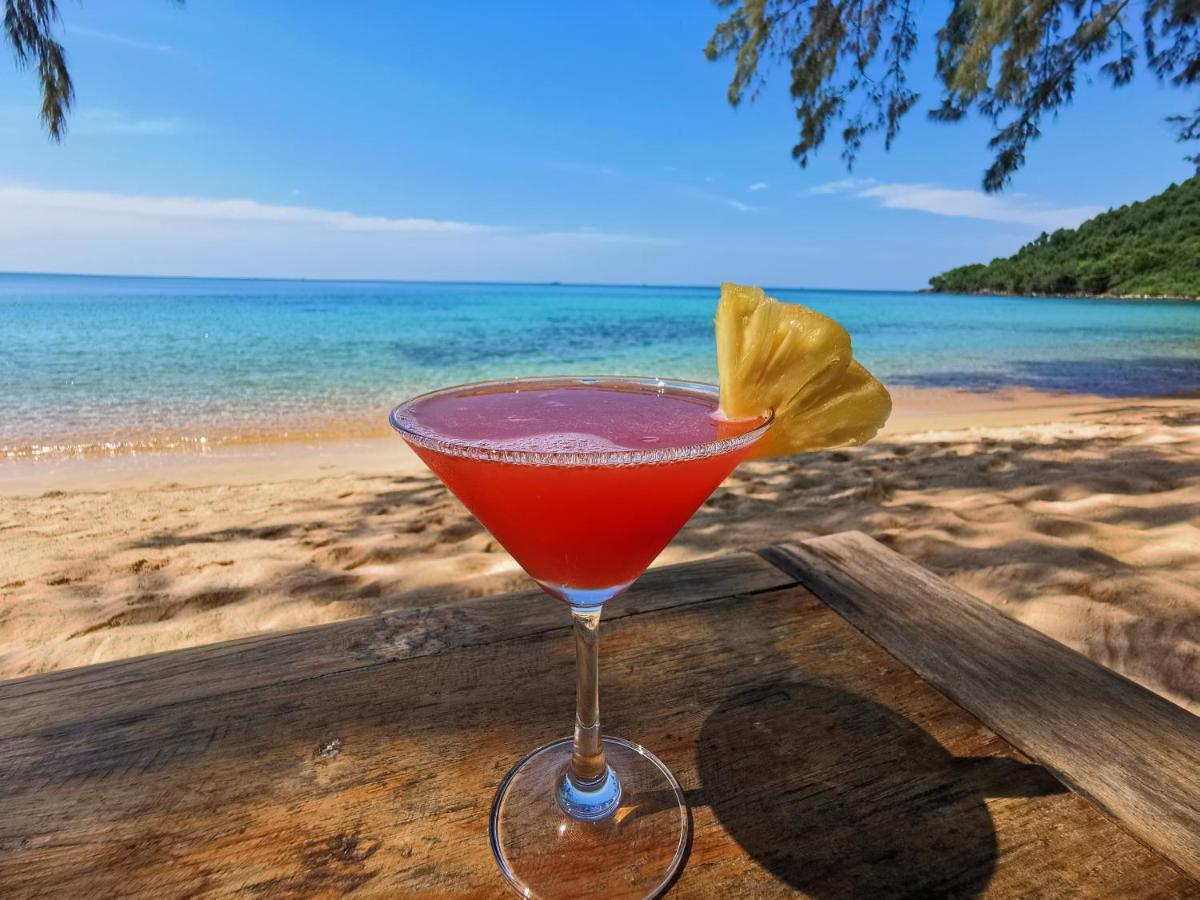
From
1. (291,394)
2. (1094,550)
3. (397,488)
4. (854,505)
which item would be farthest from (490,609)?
(291,394)

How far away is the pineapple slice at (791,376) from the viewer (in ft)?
2.77

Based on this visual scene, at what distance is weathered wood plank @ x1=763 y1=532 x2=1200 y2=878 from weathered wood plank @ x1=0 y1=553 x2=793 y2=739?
183 millimetres

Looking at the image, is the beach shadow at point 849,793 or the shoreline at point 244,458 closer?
the beach shadow at point 849,793

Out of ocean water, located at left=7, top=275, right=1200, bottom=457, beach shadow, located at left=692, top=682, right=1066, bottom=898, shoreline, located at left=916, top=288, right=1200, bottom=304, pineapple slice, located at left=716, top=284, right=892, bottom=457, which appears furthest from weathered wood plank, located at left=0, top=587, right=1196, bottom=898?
shoreline, located at left=916, top=288, right=1200, bottom=304

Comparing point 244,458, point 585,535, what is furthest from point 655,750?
point 244,458

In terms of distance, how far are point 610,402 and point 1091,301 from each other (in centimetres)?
5571

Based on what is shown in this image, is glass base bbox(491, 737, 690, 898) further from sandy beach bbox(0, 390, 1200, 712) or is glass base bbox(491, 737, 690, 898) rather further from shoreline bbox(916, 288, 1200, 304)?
shoreline bbox(916, 288, 1200, 304)

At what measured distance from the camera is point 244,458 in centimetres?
618

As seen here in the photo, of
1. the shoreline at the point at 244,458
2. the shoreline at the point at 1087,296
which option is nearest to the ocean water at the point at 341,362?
the shoreline at the point at 244,458

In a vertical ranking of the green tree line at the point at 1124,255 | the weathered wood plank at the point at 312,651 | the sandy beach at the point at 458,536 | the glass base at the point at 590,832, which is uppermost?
the green tree line at the point at 1124,255

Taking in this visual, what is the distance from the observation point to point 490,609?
120 centimetres

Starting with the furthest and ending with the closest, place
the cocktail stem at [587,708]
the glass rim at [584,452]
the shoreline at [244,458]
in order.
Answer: the shoreline at [244,458] < the cocktail stem at [587,708] < the glass rim at [584,452]

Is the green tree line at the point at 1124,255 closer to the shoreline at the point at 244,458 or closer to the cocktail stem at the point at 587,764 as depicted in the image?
the shoreline at the point at 244,458

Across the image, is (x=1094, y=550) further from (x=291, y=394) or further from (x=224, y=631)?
(x=291, y=394)
